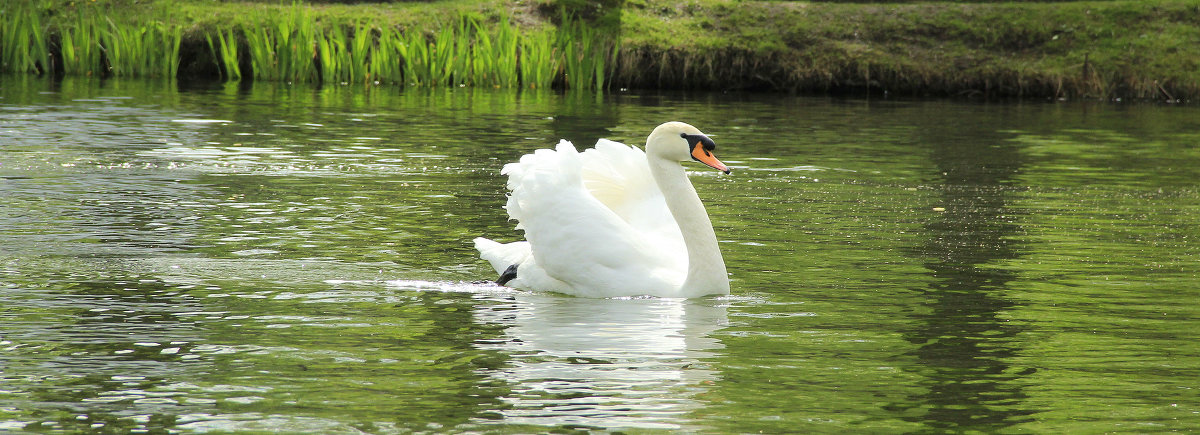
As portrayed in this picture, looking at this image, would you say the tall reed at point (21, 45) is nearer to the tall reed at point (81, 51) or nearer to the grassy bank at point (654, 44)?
the grassy bank at point (654, 44)

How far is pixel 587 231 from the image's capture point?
858cm

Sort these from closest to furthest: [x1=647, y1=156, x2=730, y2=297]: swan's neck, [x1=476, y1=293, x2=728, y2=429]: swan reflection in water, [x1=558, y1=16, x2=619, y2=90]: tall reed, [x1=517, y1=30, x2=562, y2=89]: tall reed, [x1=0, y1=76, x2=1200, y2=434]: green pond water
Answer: [x1=476, y1=293, x2=728, y2=429]: swan reflection in water < [x1=0, y1=76, x2=1200, y2=434]: green pond water < [x1=647, y1=156, x2=730, y2=297]: swan's neck < [x1=517, y1=30, x2=562, y2=89]: tall reed < [x1=558, y1=16, x2=619, y2=90]: tall reed

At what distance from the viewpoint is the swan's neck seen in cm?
847

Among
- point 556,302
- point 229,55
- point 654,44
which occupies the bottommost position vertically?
point 556,302

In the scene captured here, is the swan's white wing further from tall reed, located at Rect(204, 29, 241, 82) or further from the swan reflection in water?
tall reed, located at Rect(204, 29, 241, 82)

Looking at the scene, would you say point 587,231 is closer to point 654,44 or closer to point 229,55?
point 229,55

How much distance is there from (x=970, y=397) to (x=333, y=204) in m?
7.39

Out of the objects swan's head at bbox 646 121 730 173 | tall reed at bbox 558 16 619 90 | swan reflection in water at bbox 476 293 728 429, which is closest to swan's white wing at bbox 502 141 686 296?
swan reflection in water at bbox 476 293 728 429

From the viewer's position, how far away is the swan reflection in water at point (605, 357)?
19.0 ft

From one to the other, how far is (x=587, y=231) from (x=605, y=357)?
6.10 feet

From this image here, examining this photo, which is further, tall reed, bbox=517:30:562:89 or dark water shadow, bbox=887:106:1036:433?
tall reed, bbox=517:30:562:89

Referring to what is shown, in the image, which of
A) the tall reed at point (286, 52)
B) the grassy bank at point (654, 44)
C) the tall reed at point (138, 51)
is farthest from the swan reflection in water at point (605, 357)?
the tall reed at point (138, 51)

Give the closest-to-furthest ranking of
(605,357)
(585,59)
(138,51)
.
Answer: (605,357) → (138,51) → (585,59)

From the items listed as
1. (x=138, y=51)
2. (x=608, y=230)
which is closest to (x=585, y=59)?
(x=138, y=51)
